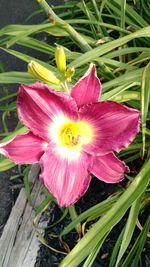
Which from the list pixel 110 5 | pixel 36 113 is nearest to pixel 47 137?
pixel 36 113

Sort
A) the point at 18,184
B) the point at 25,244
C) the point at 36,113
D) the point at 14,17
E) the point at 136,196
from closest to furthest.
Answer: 1. the point at 36,113
2. the point at 136,196
3. the point at 25,244
4. the point at 18,184
5. the point at 14,17

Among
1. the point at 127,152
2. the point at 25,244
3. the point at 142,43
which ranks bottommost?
the point at 25,244

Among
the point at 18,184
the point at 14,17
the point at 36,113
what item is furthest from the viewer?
the point at 14,17

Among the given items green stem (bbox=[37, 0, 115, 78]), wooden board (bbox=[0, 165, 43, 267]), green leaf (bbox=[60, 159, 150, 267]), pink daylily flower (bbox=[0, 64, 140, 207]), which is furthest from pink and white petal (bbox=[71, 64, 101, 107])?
wooden board (bbox=[0, 165, 43, 267])

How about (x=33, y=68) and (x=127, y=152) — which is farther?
(x=127, y=152)

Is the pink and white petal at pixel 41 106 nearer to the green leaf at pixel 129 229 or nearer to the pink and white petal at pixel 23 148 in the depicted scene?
the pink and white petal at pixel 23 148

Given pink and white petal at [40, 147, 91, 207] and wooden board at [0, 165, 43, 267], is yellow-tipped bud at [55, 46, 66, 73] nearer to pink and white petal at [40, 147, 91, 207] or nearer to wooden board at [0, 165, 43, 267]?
pink and white petal at [40, 147, 91, 207]

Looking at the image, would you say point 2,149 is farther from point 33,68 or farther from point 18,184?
point 18,184

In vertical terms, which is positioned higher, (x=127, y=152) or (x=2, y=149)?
(x=2, y=149)
